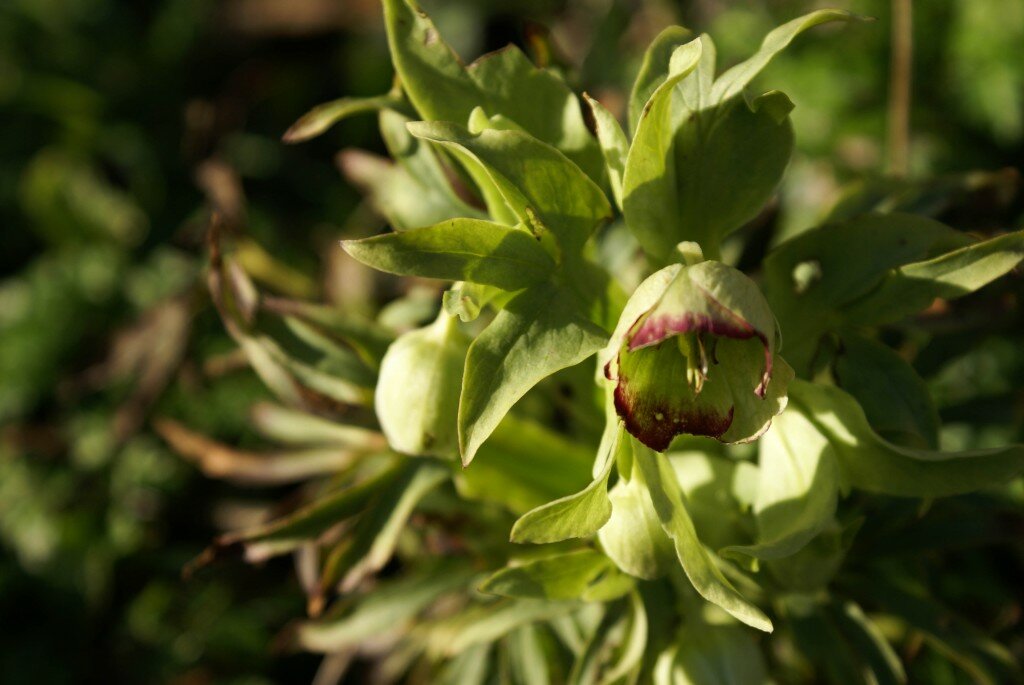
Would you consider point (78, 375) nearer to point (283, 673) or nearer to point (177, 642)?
point (177, 642)

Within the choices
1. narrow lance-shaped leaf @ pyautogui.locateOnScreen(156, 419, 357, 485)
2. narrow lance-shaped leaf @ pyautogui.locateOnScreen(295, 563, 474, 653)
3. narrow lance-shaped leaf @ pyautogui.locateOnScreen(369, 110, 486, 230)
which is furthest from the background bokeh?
narrow lance-shaped leaf @ pyautogui.locateOnScreen(369, 110, 486, 230)

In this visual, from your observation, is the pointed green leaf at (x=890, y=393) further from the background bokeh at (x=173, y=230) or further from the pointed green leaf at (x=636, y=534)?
the background bokeh at (x=173, y=230)

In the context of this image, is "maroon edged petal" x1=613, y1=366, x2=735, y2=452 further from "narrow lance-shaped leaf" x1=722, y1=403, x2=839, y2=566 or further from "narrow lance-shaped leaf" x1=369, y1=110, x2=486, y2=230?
"narrow lance-shaped leaf" x1=369, y1=110, x2=486, y2=230

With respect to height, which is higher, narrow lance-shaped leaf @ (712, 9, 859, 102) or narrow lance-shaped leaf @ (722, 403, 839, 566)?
narrow lance-shaped leaf @ (712, 9, 859, 102)

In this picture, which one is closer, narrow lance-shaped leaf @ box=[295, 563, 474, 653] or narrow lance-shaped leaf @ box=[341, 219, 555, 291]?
narrow lance-shaped leaf @ box=[341, 219, 555, 291]

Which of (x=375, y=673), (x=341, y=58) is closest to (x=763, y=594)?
(x=375, y=673)

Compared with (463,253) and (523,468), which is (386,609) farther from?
(463,253)

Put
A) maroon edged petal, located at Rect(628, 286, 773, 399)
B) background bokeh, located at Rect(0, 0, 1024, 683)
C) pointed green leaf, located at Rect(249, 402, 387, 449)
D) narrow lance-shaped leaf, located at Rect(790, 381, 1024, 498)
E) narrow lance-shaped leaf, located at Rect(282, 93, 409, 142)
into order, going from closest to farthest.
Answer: maroon edged petal, located at Rect(628, 286, 773, 399)
narrow lance-shaped leaf, located at Rect(790, 381, 1024, 498)
narrow lance-shaped leaf, located at Rect(282, 93, 409, 142)
pointed green leaf, located at Rect(249, 402, 387, 449)
background bokeh, located at Rect(0, 0, 1024, 683)

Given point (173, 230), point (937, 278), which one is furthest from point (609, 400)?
point (173, 230)
